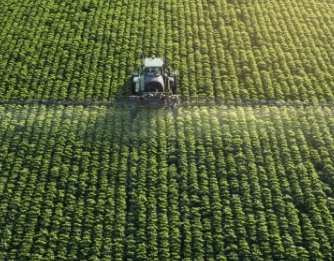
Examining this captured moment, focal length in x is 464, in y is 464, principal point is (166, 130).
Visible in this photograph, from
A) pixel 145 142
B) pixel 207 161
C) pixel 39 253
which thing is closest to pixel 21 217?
pixel 39 253

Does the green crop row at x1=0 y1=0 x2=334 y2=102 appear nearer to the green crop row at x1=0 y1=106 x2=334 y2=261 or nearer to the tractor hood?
the tractor hood

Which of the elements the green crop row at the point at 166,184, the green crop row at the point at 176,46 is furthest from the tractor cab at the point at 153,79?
the green crop row at the point at 166,184

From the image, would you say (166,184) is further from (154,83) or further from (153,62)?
(153,62)

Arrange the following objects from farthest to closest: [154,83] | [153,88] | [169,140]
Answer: [153,88] < [154,83] < [169,140]

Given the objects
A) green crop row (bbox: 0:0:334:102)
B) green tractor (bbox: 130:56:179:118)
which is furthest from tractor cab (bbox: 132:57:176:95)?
green crop row (bbox: 0:0:334:102)

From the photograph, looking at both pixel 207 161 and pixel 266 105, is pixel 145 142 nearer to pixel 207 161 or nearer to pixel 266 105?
pixel 207 161

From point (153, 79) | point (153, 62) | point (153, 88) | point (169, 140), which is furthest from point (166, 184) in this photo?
point (153, 62)
